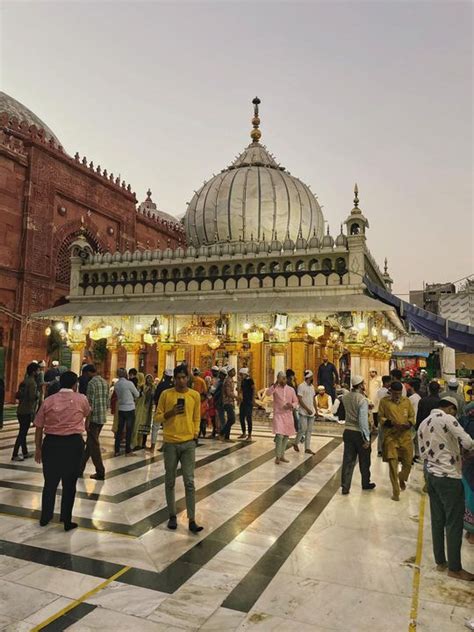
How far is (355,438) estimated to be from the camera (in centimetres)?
619

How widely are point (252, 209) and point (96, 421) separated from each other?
1285 centimetres

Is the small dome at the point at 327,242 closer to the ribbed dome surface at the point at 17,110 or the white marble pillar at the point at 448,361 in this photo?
the white marble pillar at the point at 448,361

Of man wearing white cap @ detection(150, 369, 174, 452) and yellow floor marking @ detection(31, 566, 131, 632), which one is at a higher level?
man wearing white cap @ detection(150, 369, 174, 452)

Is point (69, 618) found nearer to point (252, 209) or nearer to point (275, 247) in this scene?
point (275, 247)

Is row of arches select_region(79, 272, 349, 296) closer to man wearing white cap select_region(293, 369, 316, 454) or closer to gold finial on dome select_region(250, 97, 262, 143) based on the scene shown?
man wearing white cap select_region(293, 369, 316, 454)

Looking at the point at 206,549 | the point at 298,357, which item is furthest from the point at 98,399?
the point at 298,357

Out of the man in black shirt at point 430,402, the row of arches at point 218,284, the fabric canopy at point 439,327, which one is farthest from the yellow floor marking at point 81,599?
the fabric canopy at point 439,327

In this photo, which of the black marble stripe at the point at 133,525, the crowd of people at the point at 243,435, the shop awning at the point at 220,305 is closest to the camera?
the crowd of people at the point at 243,435

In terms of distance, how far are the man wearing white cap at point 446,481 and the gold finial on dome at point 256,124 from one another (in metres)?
19.2

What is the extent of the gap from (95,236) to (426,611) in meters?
21.9

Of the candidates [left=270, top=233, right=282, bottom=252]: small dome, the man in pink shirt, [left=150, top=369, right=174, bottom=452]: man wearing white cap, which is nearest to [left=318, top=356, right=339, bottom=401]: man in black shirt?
[left=270, top=233, right=282, bottom=252]: small dome

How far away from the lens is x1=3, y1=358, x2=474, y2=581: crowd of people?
3.89 metres

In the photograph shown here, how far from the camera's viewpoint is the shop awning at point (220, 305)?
12.2 m

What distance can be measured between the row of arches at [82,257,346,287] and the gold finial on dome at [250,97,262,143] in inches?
365
